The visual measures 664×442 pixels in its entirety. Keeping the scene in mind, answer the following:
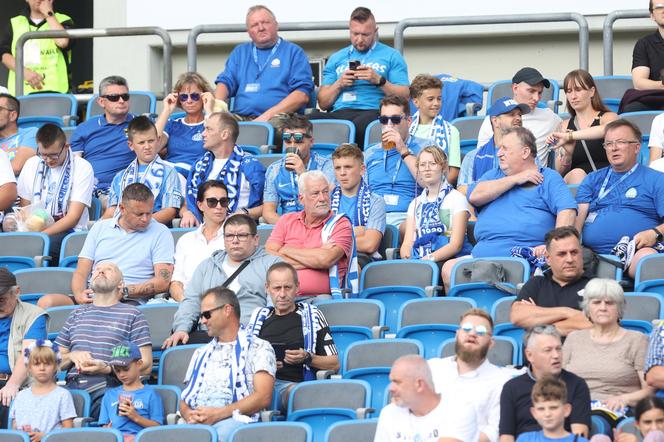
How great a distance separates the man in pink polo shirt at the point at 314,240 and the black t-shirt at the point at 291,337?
64 centimetres

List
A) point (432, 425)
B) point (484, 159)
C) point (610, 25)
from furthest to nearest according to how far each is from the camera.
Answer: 1. point (610, 25)
2. point (484, 159)
3. point (432, 425)

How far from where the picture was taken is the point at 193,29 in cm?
1337

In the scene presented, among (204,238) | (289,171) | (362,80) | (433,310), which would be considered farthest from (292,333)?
(362,80)

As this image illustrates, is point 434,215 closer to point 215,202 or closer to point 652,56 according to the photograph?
A: point 215,202

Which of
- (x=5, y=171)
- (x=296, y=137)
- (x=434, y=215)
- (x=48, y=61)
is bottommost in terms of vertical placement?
(x=434, y=215)

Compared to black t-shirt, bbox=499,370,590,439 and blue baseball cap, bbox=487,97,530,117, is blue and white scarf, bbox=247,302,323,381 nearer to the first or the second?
black t-shirt, bbox=499,370,590,439

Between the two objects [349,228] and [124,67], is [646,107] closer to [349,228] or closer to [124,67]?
[349,228]

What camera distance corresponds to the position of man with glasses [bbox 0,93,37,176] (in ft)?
38.1

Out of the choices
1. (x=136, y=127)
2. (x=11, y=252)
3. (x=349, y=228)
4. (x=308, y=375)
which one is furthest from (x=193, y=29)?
(x=308, y=375)

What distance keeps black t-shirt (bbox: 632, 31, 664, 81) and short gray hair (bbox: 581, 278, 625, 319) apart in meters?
3.88

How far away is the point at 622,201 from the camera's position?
9.62 metres

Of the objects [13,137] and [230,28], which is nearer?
[13,137]

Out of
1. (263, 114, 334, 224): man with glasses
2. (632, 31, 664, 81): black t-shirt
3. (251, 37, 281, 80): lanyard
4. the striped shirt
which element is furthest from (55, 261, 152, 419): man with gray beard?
(632, 31, 664, 81): black t-shirt

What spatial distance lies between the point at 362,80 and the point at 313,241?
2713mm
